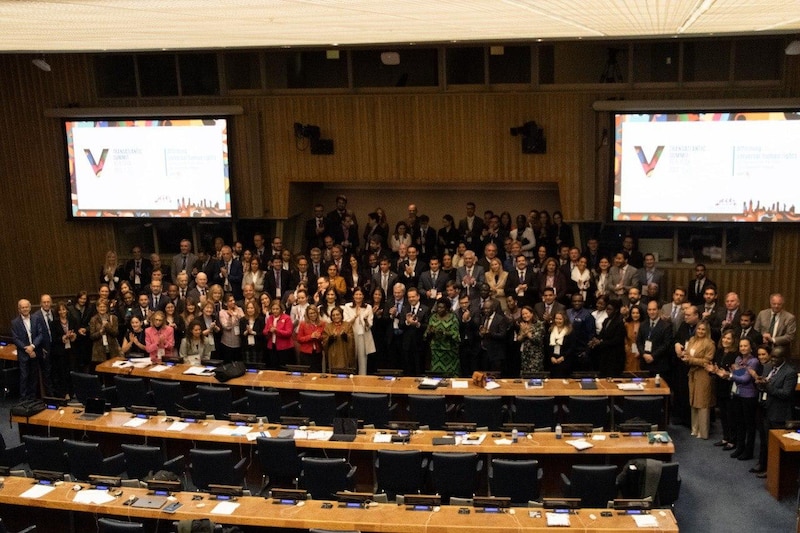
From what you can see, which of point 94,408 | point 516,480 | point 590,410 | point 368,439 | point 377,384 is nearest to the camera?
point 516,480

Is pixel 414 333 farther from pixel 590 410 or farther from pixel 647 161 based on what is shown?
pixel 647 161

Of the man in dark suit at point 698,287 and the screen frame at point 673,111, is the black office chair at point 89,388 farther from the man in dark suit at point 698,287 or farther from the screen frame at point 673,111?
the man in dark suit at point 698,287

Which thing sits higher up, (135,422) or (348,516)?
(135,422)

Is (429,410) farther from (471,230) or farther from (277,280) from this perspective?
(471,230)

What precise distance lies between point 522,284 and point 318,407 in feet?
12.7

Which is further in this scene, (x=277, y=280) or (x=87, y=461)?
(x=277, y=280)

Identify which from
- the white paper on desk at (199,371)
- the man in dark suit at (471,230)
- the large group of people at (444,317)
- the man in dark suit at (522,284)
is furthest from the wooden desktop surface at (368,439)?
the man in dark suit at (471,230)

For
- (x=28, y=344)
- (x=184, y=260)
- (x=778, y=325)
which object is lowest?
(x=28, y=344)

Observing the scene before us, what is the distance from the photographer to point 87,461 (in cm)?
958

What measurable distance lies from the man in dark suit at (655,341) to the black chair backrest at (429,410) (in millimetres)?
2987

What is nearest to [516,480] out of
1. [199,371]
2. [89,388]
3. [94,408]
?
[199,371]

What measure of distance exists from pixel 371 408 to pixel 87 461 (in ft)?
10.6

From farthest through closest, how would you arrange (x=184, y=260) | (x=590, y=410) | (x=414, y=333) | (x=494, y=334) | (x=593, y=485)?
(x=184, y=260), (x=414, y=333), (x=494, y=334), (x=590, y=410), (x=593, y=485)

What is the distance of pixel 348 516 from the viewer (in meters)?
7.99
